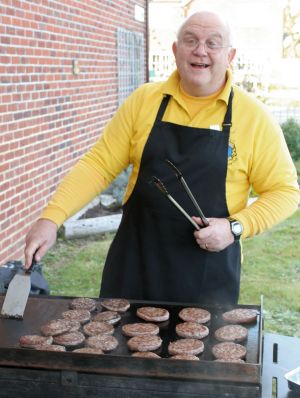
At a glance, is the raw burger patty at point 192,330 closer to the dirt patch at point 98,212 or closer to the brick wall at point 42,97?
the brick wall at point 42,97

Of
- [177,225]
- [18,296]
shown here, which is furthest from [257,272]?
[18,296]

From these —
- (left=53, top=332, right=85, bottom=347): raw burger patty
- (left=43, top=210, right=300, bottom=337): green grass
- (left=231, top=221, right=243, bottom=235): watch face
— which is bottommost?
(left=43, top=210, right=300, bottom=337): green grass

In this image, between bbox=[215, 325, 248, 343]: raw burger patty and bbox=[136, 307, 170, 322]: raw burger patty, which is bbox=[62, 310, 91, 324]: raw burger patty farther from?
bbox=[215, 325, 248, 343]: raw burger patty

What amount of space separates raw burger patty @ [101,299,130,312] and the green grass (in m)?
2.39

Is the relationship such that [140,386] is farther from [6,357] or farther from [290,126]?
[290,126]

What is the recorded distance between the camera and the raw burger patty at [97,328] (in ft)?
7.63

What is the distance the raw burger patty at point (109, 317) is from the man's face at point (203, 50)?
1009 millimetres

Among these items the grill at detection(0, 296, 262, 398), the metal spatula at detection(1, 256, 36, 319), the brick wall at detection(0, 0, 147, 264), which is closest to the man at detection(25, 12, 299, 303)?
the metal spatula at detection(1, 256, 36, 319)

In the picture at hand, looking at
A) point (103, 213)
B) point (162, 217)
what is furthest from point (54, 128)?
point (162, 217)

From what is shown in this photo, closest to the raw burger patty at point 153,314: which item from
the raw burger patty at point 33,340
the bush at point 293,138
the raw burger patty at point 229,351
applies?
the raw burger patty at point 229,351

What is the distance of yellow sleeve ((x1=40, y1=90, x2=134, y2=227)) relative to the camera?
2679 mm

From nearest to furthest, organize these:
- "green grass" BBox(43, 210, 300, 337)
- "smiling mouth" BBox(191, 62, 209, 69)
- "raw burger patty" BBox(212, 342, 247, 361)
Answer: "raw burger patty" BBox(212, 342, 247, 361)
"smiling mouth" BBox(191, 62, 209, 69)
"green grass" BBox(43, 210, 300, 337)

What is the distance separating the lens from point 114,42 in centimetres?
881

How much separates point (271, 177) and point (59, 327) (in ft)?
3.46
